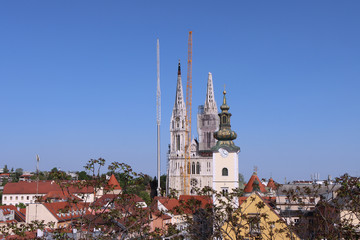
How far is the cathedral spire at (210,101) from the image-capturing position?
130 meters

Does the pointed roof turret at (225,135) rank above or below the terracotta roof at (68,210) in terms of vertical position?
above

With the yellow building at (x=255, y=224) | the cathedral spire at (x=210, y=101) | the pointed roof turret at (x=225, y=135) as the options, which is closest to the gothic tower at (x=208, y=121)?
the cathedral spire at (x=210, y=101)

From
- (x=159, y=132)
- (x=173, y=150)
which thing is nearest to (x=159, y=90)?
(x=159, y=132)

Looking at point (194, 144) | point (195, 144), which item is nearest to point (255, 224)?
point (194, 144)

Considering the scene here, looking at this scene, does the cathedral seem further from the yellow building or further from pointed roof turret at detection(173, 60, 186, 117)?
the yellow building

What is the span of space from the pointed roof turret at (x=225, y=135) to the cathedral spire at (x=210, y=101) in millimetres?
73986

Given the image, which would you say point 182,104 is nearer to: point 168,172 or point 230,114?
point 168,172

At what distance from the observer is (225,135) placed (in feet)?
177

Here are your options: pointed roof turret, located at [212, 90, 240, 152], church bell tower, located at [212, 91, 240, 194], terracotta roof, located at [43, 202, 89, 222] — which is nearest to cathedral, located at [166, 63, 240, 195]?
pointed roof turret, located at [212, 90, 240, 152]

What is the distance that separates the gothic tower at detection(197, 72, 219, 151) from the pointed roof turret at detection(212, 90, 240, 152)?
230ft

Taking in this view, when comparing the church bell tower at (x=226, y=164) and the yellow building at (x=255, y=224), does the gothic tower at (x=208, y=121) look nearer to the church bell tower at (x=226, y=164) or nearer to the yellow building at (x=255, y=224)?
the church bell tower at (x=226, y=164)

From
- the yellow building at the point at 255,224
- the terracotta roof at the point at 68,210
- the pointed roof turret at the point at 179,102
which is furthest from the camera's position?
the pointed roof turret at the point at 179,102

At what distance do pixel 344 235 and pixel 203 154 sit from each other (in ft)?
347

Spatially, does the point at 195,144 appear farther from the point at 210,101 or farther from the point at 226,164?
the point at 226,164
